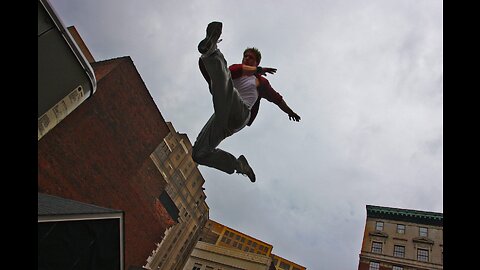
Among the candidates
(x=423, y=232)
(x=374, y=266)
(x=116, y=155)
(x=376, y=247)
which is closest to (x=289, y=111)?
(x=116, y=155)

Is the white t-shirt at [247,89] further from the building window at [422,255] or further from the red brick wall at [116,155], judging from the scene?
the building window at [422,255]

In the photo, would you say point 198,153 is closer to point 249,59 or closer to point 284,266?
point 249,59

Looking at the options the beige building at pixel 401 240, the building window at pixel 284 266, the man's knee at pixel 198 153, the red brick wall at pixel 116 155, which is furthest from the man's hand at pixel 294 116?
the building window at pixel 284 266

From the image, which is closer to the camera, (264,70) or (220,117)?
(220,117)

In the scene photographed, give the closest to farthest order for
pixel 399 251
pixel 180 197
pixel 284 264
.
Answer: pixel 399 251, pixel 180 197, pixel 284 264

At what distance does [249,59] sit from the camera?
459cm

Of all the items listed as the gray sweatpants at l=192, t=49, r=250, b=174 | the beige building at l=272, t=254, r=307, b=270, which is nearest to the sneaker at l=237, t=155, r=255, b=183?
the gray sweatpants at l=192, t=49, r=250, b=174

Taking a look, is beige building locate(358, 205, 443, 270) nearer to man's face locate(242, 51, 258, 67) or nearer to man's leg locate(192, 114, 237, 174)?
man's leg locate(192, 114, 237, 174)

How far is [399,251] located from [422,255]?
219cm

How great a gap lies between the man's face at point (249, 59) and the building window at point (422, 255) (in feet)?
128
